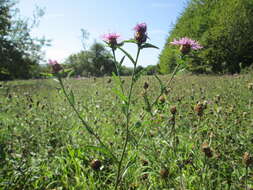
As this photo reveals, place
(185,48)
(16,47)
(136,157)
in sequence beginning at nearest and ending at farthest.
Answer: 1. (185,48)
2. (136,157)
3. (16,47)

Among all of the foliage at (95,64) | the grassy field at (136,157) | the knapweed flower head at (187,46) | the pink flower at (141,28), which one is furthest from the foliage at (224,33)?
the pink flower at (141,28)

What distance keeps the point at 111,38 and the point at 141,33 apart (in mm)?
205

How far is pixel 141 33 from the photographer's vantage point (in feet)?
3.98

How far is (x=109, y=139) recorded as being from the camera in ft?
6.97

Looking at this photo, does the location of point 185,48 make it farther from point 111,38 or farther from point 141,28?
point 111,38

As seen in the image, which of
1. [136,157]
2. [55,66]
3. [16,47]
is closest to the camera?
[55,66]

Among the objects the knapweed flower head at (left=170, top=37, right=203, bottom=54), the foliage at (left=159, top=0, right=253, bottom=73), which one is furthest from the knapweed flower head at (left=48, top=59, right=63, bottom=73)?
the foliage at (left=159, top=0, right=253, bottom=73)

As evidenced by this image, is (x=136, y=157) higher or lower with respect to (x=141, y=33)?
lower

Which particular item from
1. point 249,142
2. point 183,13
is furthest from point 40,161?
point 183,13

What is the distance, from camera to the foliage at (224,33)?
441 inches

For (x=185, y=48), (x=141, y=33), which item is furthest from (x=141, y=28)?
(x=185, y=48)

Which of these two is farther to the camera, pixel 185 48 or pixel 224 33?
pixel 224 33

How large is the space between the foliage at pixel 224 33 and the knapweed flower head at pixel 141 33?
9313 millimetres

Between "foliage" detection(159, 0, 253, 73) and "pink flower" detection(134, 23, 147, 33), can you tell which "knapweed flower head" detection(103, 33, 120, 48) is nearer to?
"pink flower" detection(134, 23, 147, 33)
